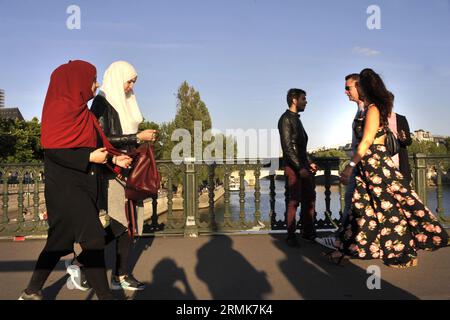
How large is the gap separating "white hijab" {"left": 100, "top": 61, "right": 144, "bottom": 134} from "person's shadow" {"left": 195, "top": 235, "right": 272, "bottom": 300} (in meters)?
1.54

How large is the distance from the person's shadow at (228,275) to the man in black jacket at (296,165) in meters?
0.97

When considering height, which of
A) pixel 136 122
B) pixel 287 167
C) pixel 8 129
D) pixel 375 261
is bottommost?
pixel 375 261

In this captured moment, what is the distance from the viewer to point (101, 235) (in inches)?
120

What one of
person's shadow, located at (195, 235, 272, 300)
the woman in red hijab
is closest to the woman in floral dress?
person's shadow, located at (195, 235, 272, 300)

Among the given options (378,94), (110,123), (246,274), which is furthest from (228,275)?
(378,94)

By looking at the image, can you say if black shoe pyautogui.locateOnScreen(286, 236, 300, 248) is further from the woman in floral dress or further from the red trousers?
the woman in floral dress

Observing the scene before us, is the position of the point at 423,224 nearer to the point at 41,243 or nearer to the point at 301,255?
the point at 301,255

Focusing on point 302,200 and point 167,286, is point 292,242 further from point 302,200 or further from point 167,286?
point 167,286

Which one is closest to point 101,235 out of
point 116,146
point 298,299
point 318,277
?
point 116,146

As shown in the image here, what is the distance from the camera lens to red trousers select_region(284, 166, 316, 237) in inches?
220

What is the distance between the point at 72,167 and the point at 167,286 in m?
1.43

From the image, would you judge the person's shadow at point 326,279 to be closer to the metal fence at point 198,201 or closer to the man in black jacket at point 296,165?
the man in black jacket at point 296,165

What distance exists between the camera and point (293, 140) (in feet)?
18.2

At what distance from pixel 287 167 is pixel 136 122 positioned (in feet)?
8.01
